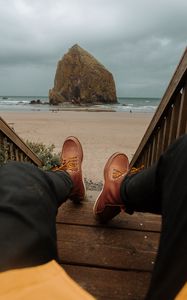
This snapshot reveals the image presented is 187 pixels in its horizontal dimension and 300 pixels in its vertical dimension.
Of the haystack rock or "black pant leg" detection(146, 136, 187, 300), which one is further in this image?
the haystack rock

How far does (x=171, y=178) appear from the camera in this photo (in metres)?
1.15

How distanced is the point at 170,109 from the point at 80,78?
5146 cm

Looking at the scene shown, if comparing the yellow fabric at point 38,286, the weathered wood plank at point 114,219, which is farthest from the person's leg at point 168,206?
the weathered wood plank at point 114,219

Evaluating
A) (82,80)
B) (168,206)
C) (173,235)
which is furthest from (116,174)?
(82,80)

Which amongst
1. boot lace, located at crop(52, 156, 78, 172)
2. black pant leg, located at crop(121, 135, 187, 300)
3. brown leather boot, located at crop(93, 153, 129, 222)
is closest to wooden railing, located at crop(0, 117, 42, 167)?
boot lace, located at crop(52, 156, 78, 172)

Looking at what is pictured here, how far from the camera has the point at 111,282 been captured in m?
1.67

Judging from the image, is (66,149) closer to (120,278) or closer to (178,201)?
(120,278)

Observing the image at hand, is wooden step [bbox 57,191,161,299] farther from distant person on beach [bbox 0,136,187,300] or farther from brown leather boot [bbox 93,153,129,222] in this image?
distant person on beach [bbox 0,136,187,300]

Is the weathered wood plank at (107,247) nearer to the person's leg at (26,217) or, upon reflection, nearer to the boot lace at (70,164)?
the boot lace at (70,164)

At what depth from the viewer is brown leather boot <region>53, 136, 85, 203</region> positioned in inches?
90.7

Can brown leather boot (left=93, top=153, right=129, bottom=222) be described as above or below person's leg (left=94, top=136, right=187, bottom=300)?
below

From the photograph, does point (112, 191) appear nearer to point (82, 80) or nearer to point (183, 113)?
point (183, 113)

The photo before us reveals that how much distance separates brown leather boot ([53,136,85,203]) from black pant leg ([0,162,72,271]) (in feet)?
2.73

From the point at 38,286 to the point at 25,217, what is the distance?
0.90 ft
